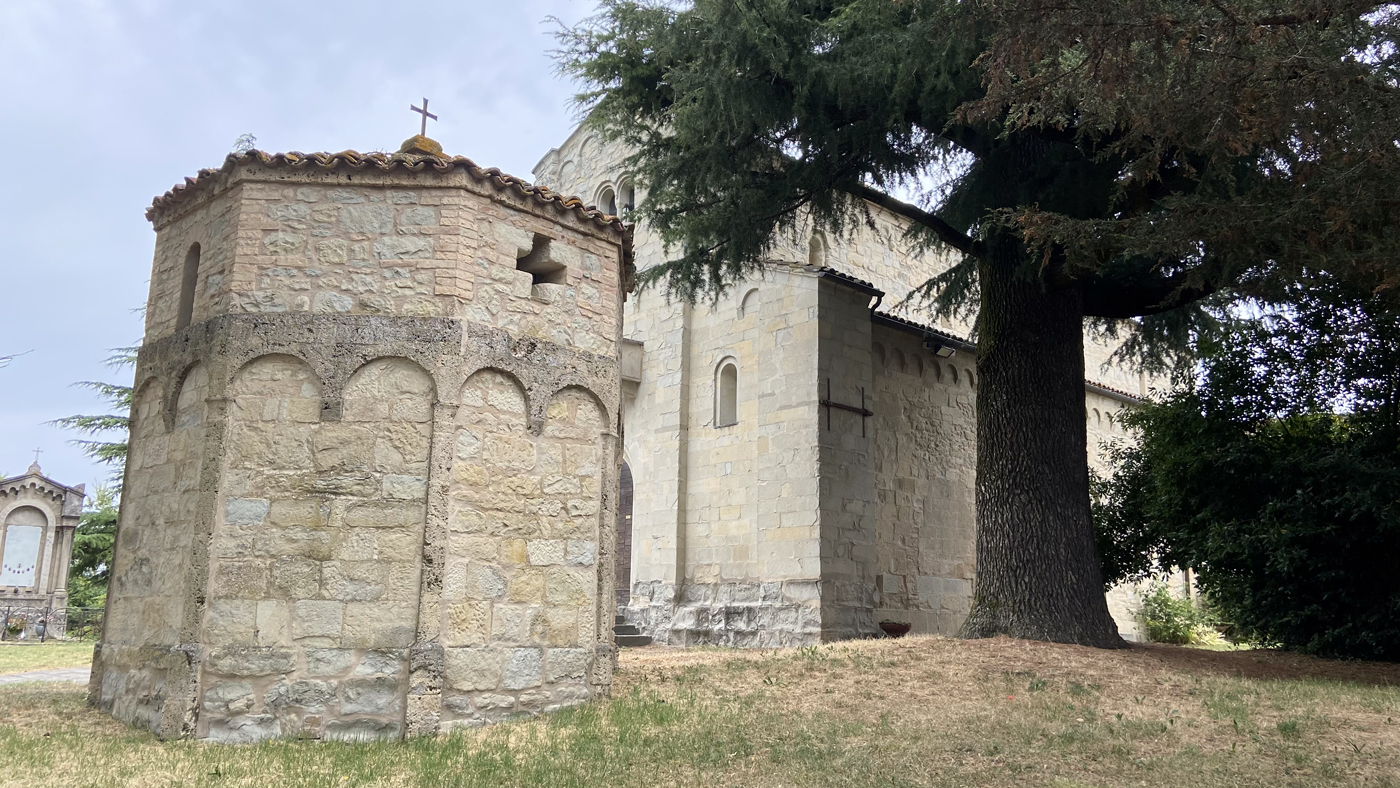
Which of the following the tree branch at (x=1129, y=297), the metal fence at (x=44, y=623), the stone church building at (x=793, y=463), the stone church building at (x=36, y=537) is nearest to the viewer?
the tree branch at (x=1129, y=297)

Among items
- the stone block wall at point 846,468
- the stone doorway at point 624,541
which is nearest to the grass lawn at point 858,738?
the stone block wall at point 846,468

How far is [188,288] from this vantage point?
8.84 m

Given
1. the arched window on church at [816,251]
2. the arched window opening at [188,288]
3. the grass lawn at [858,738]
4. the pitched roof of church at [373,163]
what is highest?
the arched window on church at [816,251]

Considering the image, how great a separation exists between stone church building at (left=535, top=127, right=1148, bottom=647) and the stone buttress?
6309mm

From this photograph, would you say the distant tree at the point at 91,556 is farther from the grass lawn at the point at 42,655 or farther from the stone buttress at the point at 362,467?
the stone buttress at the point at 362,467

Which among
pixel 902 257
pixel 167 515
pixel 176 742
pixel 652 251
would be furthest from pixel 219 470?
pixel 902 257

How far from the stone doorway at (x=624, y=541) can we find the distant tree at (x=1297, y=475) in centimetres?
822

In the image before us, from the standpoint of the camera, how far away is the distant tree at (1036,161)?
6.31m

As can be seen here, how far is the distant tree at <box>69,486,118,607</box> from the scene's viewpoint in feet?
95.6

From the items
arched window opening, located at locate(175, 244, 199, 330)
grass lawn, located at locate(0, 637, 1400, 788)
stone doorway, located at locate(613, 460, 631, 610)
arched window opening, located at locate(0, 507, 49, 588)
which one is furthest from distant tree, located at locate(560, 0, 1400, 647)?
arched window opening, located at locate(0, 507, 49, 588)

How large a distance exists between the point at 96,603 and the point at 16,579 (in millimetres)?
7655

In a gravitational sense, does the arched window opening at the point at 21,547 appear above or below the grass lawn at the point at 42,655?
above

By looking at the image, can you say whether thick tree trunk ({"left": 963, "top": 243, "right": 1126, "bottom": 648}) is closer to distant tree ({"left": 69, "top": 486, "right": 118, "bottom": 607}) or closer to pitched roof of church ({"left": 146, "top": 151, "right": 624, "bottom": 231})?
pitched roof of church ({"left": 146, "top": 151, "right": 624, "bottom": 231})

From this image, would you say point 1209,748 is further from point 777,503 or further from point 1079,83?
point 777,503
